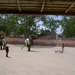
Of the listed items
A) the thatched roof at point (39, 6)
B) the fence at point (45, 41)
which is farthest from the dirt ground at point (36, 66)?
the fence at point (45, 41)

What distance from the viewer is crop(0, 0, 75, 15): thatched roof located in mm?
4348

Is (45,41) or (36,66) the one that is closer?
(36,66)

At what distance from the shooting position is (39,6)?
4816mm

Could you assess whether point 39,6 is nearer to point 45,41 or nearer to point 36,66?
point 36,66

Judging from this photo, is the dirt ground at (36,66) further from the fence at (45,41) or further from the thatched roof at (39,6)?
the fence at (45,41)

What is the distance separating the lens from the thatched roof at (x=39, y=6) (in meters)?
4.35

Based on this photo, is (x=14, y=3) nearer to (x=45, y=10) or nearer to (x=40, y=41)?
(x=45, y=10)

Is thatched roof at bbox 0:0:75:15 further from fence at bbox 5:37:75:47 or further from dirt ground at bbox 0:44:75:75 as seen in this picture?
fence at bbox 5:37:75:47

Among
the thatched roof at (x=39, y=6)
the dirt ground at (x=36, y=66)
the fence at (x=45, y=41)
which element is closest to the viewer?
the thatched roof at (x=39, y=6)

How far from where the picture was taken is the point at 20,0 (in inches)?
170

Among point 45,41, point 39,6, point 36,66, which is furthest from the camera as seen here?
point 45,41

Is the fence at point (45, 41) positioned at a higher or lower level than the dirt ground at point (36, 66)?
higher

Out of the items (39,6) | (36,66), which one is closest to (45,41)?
(36,66)

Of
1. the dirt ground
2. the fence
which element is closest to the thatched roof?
the dirt ground
